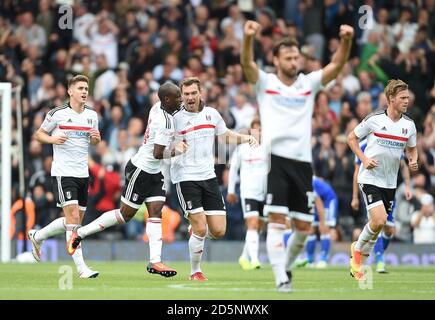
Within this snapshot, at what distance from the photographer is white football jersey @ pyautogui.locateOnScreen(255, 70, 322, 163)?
448 inches

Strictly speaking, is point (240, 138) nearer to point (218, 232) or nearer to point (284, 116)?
point (218, 232)

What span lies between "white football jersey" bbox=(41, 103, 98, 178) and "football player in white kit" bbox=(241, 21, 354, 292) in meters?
4.34

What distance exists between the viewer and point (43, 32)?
26.5 metres

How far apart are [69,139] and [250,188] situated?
5.14 meters

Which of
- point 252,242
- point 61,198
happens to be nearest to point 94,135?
point 61,198

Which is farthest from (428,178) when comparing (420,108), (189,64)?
(189,64)

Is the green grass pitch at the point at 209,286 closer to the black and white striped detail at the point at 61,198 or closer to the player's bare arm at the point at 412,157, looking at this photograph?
the black and white striped detail at the point at 61,198

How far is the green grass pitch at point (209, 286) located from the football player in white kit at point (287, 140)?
0.68 m

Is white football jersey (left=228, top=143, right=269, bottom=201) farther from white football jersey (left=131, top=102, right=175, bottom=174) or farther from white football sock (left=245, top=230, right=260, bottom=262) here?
white football jersey (left=131, top=102, right=175, bottom=174)

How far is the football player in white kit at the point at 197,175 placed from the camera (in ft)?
47.5

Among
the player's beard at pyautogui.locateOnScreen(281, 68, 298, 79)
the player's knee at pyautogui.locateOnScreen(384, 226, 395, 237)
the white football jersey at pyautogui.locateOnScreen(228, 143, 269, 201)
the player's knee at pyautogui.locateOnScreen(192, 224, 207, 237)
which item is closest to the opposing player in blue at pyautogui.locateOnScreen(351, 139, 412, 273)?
the player's knee at pyautogui.locateOnScreen(384, 226, 395, 237)

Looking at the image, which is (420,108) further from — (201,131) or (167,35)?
(201,131)

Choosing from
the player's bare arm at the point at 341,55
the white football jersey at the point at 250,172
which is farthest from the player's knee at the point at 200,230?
the white football jersey at the point at 250,172
